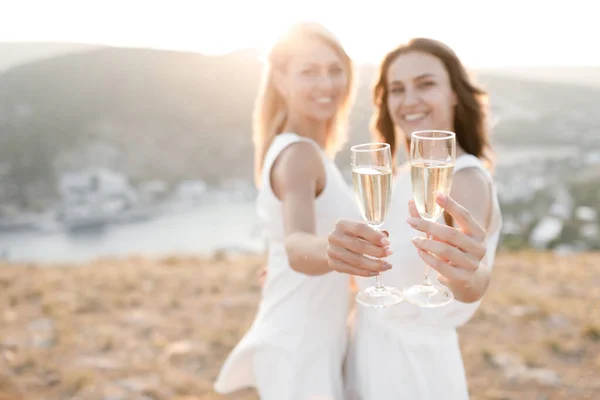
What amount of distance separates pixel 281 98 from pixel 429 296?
1.58 m

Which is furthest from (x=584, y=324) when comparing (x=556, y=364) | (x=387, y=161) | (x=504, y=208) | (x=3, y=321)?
(x=504, y=208)

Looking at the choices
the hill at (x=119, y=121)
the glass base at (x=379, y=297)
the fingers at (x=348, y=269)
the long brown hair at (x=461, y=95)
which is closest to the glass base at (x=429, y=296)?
the glass base at (x=379, y=297)

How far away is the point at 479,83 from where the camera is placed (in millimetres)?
2865

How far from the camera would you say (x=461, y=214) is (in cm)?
154

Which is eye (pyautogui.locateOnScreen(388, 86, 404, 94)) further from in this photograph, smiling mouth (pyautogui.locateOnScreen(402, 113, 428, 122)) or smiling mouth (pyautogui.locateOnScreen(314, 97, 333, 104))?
smiling mouth (pyautogui.locateOnScreen(314, 97, 333, 104))

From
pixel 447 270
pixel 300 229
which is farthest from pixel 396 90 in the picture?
pixel 447 270

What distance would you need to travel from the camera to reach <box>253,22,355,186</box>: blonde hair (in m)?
2.69

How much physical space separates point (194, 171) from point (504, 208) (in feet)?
118

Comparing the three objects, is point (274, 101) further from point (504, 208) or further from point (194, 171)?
point (194, 171)

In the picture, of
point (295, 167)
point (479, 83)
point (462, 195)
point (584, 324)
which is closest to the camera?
point (462, 195)

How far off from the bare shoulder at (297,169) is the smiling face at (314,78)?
0.36m

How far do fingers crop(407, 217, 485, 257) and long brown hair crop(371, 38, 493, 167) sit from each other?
4.05 feet

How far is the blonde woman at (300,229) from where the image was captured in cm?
234

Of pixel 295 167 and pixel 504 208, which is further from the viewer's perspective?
pixel 504 208
